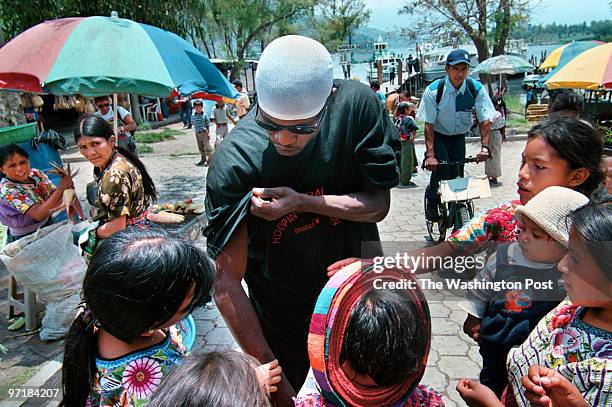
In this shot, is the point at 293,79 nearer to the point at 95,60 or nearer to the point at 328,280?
the point at 328,280

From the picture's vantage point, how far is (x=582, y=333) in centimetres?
125

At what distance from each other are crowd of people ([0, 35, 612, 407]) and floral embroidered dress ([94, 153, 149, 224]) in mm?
1245

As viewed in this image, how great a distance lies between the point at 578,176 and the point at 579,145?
12 cm

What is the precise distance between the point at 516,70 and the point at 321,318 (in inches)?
594

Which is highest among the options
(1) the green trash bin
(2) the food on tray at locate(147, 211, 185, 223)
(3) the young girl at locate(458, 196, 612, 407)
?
(1) the green trash bin

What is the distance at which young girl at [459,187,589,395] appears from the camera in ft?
4.75

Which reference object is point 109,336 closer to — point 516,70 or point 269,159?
point 269,159

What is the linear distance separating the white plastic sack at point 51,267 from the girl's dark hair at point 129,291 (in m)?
2.40

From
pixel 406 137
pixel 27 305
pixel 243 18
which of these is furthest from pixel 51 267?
pixel 243 18

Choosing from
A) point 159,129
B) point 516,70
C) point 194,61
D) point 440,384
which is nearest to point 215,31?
point 159,129

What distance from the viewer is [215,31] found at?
30.3 m

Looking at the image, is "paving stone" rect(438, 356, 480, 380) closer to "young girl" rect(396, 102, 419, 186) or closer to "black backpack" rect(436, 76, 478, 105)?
"black backpack" rect(436, 76, 478, 105)

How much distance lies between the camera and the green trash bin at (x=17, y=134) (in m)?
3.73

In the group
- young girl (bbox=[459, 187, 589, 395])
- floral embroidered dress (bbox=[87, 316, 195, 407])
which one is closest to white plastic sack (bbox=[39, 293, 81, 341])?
floral embroidered dress (bbox=[87, 316, 195, 407])
